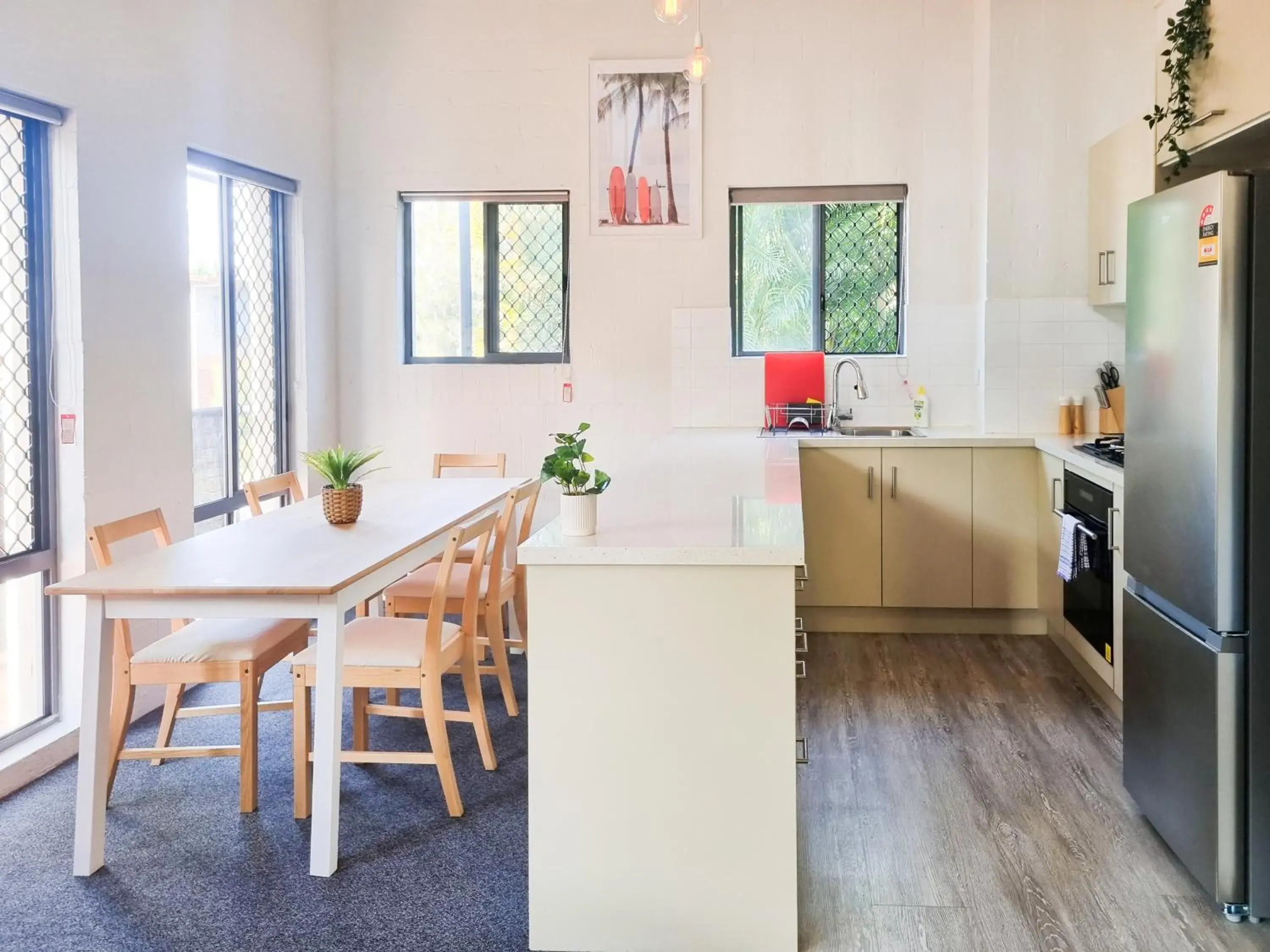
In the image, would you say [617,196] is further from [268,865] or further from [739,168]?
[268,865]

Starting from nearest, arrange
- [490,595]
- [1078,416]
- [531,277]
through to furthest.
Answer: [490,595] → [1078,416] → [531,277]

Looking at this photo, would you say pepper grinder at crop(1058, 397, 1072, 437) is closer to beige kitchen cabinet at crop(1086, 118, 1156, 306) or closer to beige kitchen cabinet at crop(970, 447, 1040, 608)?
beige kitchen cabinet at crop(970, 447, 1040, 608)

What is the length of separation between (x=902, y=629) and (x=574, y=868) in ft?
9.64

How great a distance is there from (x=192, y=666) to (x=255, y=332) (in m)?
2.32

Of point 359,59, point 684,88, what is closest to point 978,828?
point 684,88

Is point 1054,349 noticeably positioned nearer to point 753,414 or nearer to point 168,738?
point 753,414

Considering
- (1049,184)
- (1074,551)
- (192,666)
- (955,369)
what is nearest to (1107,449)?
(1074,551)

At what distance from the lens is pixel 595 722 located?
7.16 feet

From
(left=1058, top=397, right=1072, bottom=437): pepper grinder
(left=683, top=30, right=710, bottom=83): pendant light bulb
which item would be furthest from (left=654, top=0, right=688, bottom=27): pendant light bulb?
(left=1058, top=397, right=1072, bottom=437): pepper grinder

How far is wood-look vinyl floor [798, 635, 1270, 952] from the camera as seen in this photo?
227 centimetres

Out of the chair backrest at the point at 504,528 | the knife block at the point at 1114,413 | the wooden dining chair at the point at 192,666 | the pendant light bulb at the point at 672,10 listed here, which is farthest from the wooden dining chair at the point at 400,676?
the knife block at the point at 1114,413

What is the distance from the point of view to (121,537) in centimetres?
294

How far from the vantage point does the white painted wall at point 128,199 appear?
3.42 m

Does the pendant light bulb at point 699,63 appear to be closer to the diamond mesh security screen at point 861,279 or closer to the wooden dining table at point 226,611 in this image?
the wooden dining table at point 226,611
